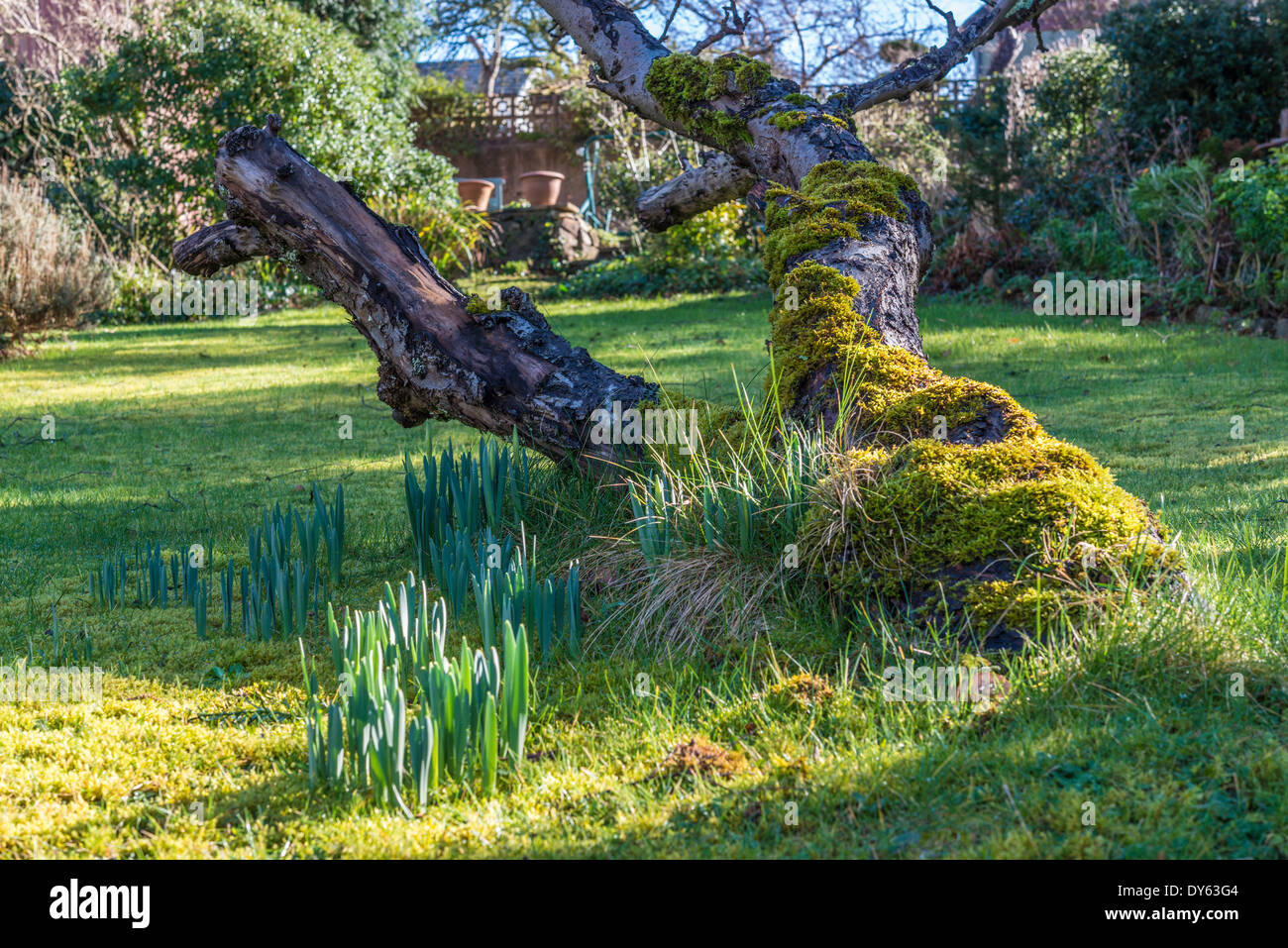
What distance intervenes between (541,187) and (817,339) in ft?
55.7

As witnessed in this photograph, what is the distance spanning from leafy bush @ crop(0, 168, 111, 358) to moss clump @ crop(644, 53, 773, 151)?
294 inches

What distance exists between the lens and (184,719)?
3.20m

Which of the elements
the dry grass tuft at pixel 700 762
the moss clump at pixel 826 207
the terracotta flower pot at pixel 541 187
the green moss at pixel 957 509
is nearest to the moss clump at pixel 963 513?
the green moss at pixel 957 509

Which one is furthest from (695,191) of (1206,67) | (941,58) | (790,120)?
(1206,67)

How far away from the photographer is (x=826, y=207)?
192 inches

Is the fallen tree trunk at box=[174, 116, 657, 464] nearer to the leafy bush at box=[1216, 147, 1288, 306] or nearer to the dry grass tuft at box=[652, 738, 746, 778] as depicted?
the dry grass tuft at box=[652, 738, 746, 778]

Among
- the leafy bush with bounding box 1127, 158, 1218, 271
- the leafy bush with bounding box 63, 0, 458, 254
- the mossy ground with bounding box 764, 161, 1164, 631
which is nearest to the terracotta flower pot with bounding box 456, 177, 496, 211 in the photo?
the leafy bush with bounding box 63, 0, 458, 254

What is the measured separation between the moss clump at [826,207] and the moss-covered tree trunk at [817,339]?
0.01 meters

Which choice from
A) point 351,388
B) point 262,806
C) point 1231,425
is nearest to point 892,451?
point 262,806

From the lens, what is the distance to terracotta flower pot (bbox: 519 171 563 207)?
66.1ft

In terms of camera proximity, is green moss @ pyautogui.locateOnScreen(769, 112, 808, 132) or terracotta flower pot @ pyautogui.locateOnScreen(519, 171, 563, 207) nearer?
green moss @ pyautogui.locateOnScreen(769, 112, 808, 132)

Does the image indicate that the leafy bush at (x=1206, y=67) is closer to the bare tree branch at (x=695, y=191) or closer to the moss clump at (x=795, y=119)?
the bare tree branch at (x=695, y=191)

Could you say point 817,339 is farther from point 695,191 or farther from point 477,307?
point 695,191

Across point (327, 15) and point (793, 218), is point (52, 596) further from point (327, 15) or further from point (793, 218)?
point (327, 15)
